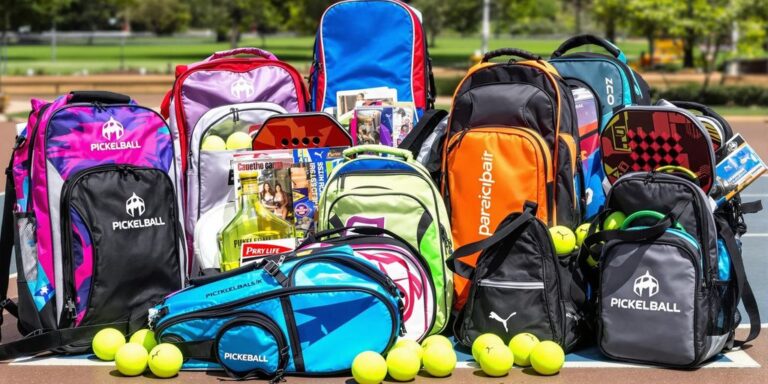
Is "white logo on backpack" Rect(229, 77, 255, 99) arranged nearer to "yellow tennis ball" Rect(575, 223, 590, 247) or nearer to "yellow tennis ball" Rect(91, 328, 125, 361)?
"yellow tennis ball" Rect(91, 328, 125, 361)

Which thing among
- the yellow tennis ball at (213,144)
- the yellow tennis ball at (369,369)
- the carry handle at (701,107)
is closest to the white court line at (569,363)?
the yellow tennis ball at (369,369)

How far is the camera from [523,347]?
179 inches

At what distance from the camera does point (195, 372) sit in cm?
457

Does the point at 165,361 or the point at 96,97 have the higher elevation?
the point at 96,97

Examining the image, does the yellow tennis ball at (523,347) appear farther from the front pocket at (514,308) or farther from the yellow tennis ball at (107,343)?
the yellow tennis ball at (107,343)

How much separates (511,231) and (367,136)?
1.48m

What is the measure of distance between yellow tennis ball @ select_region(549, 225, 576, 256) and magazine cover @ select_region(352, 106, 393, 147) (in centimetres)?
140

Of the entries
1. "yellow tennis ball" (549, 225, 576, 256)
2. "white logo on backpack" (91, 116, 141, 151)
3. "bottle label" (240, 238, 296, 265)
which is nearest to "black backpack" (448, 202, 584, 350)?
"yellow tennis ball" (549, 225, 576, 256)

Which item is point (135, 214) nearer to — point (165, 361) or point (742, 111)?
point (165, 361)

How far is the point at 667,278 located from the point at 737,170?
2.83ft

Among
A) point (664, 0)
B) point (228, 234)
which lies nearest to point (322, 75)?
point (228, 234)

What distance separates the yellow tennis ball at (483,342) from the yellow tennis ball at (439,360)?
0.46ft

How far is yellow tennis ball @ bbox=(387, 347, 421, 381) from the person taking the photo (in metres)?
4.34

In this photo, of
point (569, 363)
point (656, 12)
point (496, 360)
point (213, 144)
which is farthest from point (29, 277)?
point (656, 12)
